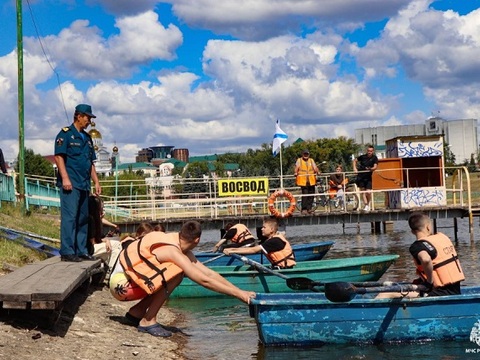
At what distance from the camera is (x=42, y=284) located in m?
7.39

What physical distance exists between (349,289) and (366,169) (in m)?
16.8

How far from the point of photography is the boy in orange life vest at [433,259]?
27.7 ft

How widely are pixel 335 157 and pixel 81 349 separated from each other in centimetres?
8120

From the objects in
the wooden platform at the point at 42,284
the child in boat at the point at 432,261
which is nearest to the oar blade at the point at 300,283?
the child in boat at the point at 432,261

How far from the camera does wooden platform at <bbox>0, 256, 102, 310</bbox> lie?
22.3ft

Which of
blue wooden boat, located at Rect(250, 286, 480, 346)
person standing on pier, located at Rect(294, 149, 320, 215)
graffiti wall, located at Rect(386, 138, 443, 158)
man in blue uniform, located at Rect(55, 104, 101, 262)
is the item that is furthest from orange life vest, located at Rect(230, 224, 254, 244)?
graffiti wall, located at Rect(386, 138, 443, 158)

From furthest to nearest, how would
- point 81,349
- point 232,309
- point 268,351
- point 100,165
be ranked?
point 100,165, point 232,309, point 268,351, point 81,349

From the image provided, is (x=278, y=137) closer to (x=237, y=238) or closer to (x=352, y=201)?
(x=352, y=201)

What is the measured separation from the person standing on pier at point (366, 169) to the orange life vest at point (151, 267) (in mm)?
16881

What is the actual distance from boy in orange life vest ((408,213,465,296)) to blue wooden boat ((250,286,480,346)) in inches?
8.7

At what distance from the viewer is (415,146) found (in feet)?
88.1

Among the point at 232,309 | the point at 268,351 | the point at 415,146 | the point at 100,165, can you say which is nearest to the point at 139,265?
the point at 268,351

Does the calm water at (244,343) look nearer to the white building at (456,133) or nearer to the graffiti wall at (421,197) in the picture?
the graffiti wall at (421,197)

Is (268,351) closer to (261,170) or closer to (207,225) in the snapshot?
(207,225)
